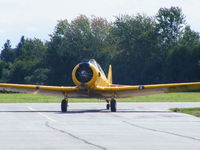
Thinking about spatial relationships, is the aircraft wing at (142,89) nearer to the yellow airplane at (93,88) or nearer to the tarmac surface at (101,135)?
the yellow airplane at (93,88)

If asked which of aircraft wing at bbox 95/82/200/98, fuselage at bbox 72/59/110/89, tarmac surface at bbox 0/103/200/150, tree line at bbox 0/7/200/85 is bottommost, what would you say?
tarmac surface at bbox 0/103/200/150

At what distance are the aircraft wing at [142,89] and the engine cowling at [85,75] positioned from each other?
61cm

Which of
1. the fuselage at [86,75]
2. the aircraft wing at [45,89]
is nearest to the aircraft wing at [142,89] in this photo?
the fuselage at [86,75]

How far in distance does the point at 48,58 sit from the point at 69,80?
32.2 feet

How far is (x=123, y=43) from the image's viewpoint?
105 meters

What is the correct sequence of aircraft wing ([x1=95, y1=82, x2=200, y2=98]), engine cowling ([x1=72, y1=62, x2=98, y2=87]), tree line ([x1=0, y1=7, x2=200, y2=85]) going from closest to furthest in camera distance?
engine cowling ([x1=72, y1=62, x2=98, y2=87]) → aircraft wing ([x1=95, y1=82, x2=200, y2=98]) → tree line ([x1=0, y1=7, x2=200, y2=85])

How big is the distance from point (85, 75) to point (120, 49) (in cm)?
7449

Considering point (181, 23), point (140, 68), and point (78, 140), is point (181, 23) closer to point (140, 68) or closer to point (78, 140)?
point (140, 68)

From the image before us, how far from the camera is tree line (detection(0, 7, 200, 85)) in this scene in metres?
96.9

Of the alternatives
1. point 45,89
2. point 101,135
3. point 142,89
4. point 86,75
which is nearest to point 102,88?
point 86,75

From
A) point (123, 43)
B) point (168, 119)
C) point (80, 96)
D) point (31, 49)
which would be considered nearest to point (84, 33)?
point (123, 43)

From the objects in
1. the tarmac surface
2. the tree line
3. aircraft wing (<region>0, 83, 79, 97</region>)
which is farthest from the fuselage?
the tree line

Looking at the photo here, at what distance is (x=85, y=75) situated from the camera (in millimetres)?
30438

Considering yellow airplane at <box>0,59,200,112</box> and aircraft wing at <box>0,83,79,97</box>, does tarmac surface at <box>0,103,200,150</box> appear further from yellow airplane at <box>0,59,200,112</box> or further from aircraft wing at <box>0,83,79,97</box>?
aircraft wing at <box>0,83,79,97</box>
